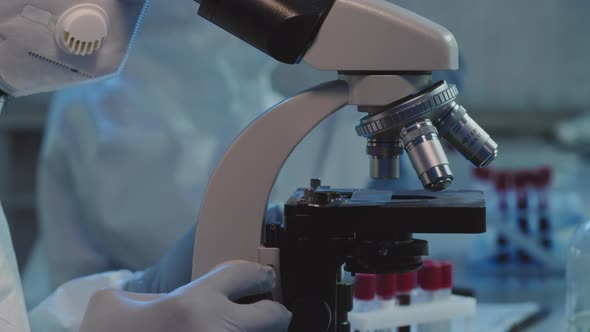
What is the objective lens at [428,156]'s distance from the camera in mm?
791

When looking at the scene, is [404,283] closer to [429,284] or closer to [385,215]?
[429,284]

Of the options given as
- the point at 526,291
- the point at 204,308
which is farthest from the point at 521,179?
the point at 204,308

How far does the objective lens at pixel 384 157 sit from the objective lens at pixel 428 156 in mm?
49

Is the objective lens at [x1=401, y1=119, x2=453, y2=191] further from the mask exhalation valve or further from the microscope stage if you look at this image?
the mask exhalation valve

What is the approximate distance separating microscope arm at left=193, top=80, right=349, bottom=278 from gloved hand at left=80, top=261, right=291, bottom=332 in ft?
0.10

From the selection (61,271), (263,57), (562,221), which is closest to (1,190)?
(61,271)

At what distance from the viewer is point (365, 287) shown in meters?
1.07

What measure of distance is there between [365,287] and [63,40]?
0.49 metres

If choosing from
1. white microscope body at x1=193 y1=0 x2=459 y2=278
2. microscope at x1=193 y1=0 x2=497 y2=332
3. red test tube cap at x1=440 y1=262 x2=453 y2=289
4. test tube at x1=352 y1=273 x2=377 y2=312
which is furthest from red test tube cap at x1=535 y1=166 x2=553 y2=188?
white microscope body at x1=193 y1=0 x2=459 y2=278

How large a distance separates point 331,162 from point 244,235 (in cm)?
100

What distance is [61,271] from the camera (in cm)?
179

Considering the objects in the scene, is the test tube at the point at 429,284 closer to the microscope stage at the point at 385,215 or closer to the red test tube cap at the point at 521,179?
the microscope stage at the point at 385,215

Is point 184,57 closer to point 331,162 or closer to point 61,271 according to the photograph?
→ point 331,162

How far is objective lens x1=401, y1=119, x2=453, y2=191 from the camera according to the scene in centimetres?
79
